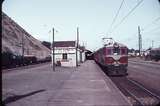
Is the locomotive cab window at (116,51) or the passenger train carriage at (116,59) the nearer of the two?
the passenger train carriage at (116,59)

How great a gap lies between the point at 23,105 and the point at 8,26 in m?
106

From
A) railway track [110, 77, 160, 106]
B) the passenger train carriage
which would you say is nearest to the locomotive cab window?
the passenger train carriage

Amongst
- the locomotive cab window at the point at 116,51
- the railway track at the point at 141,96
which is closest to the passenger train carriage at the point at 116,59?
the locomotive cab window at the point at 116,51

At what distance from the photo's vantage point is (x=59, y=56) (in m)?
58.2

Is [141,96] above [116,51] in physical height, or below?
below

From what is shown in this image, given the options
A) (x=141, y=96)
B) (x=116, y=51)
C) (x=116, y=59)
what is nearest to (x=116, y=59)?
(x=116, y=59)

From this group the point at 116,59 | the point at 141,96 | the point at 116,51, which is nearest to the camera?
the point at 141,96

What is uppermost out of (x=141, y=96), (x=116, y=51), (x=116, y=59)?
(x=116, y=51)

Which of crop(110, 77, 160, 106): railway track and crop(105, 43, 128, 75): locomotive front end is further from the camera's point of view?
crop(105, 43, 128, 75): locomotive front end

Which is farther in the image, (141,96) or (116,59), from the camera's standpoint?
(116,59)

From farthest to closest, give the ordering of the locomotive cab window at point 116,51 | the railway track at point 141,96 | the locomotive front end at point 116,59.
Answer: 1. the locomotive cab window at point 116,51
2. the locomotive front end at point 116,59
3. the railway track at point 141,96

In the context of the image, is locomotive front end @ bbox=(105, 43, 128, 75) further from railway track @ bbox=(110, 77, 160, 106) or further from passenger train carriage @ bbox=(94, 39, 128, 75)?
railway track @ bbox=(110, 77, 160, 106)

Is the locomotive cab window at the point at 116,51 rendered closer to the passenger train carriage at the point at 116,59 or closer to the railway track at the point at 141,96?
the passenger train carriage at the point at 116,59

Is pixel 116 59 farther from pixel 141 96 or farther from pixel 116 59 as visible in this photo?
pixel 141 96
